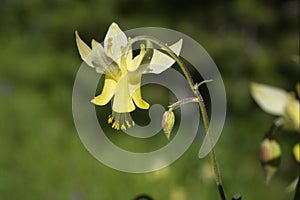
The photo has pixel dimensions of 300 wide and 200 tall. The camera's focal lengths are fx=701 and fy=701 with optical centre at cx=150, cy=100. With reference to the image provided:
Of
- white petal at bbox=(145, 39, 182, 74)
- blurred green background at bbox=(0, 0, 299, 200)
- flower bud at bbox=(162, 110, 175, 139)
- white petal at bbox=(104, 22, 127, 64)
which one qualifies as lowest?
blurred green background at bbox=(0, 0, 299, 200)

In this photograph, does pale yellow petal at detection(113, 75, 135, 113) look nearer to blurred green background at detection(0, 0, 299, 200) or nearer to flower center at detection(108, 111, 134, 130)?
flower center at detection(108, 111, 134, 130)

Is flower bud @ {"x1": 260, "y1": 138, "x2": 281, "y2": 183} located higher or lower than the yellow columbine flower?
lower

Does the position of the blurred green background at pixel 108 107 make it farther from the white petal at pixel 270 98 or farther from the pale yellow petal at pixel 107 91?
the pale yellow petal at pixel 107 91

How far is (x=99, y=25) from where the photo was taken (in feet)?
15.6

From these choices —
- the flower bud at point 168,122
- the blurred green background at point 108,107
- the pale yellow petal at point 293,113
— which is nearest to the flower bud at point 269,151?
the pale yellow petal at point 293,113

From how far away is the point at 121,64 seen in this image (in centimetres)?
83

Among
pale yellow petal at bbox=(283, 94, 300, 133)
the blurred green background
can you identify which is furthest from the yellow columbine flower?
the blurred green background

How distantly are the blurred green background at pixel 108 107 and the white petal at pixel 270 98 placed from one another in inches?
61.4

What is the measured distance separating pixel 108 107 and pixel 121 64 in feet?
9.26

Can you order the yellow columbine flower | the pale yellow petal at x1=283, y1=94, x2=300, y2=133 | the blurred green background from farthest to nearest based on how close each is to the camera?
the blurred green background → the pale yellow petal at x1=283, y1=94, x2=300, y2=133 → the yellow columbine flower

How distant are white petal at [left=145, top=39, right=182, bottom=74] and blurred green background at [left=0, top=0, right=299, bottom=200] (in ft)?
5.68

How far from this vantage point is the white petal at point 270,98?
3.25 ft

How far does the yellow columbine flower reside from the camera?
2.66 ft

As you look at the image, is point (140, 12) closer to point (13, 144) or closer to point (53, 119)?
point (53, 119)
